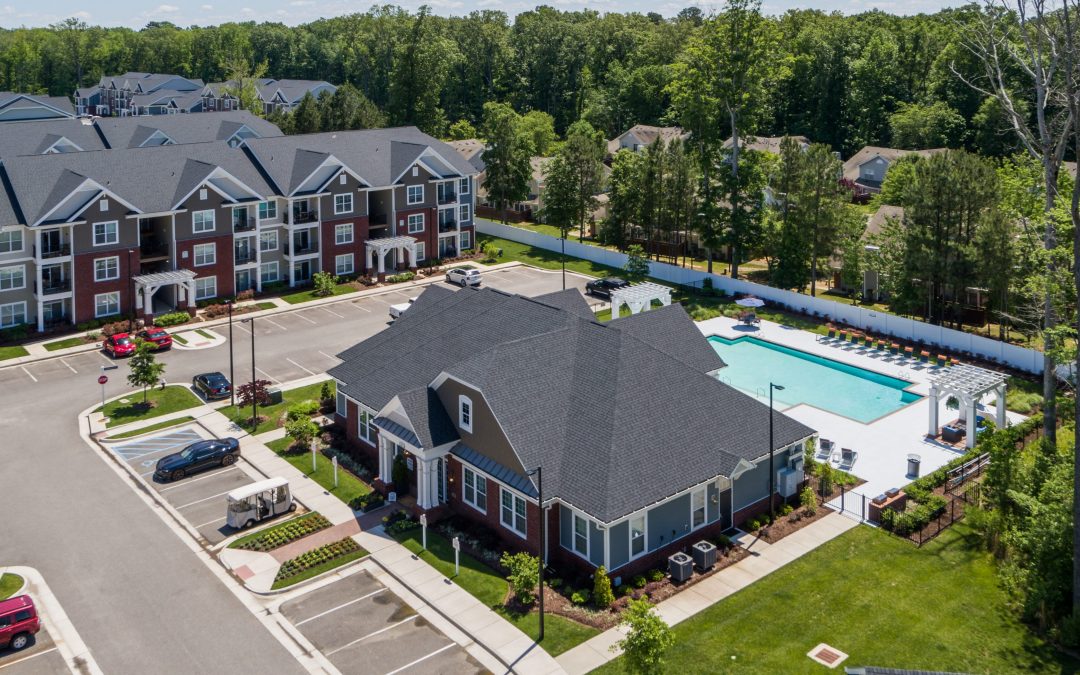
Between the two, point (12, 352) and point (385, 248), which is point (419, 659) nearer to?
point (12, 352)

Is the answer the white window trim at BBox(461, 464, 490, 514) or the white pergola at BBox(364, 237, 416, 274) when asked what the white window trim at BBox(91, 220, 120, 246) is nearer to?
the white pergola at BBox(364, 237, 416, 274)

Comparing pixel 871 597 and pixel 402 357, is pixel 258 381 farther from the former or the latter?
pixel 871 597

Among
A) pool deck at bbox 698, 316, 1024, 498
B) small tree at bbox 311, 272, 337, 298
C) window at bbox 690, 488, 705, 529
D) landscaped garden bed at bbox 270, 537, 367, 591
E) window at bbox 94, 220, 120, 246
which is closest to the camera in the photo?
landscaped garden bed at bbox 270, 537, 367, 591

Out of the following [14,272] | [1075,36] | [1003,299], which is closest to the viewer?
[1075,36]

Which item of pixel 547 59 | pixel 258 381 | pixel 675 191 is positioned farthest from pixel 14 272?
pixel 547 59

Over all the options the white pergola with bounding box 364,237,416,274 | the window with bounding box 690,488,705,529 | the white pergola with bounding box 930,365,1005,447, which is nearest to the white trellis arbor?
the white pergola with bounding box 364,237,416,274

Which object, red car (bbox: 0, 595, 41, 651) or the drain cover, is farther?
red car (bbox: 0, 595, 41, 651)

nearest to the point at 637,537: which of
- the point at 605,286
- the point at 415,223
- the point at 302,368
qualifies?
the point at 302,368
